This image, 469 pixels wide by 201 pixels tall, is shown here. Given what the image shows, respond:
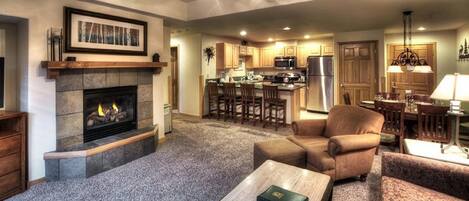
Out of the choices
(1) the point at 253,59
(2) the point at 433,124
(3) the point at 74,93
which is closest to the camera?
(3) the point at 74,93

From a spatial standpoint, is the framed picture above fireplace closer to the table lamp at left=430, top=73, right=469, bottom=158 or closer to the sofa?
the sofa

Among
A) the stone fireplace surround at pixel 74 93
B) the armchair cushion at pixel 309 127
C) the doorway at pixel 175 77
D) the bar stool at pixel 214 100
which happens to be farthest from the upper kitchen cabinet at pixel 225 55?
the armchair cushion at pixel 309 127

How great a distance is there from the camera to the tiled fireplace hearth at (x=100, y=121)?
3203mm

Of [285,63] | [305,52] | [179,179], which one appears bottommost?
[179,179]

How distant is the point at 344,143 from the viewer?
2.75 metres

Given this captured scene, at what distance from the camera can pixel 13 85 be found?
3.16 meters

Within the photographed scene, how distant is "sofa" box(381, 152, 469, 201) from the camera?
6.29 ft

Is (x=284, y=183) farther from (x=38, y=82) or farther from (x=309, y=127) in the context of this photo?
(x=38, y=82)

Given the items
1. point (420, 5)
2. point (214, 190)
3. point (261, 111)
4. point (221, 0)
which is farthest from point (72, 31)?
point (420, 5)

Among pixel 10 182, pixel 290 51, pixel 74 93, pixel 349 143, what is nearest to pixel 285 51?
pixel 290 51

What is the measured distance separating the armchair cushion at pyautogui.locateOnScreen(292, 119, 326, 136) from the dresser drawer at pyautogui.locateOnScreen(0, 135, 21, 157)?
3.26 m

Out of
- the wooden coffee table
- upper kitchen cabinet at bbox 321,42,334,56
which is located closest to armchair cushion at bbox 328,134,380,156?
the wooden coffee table

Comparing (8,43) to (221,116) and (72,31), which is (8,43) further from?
(221,116)

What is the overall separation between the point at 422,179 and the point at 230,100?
4.87m
